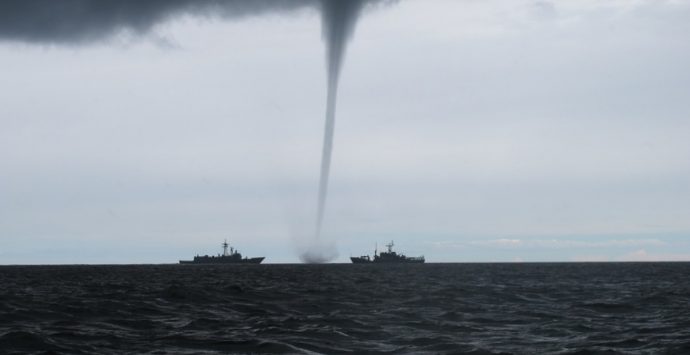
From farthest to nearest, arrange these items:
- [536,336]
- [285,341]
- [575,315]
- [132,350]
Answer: [575,315], [536,336], [285,341], [132,350]

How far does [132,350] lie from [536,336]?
1241 cm

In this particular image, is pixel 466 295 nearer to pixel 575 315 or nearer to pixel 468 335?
pixel 575 315

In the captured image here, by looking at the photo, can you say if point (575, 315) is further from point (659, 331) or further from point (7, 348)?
point (7, 348)

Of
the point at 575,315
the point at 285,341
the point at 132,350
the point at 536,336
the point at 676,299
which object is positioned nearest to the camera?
the point at 132,350

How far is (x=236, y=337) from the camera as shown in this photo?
23312mm

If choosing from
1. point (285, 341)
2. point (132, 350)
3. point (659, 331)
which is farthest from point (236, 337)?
point (659, 331)

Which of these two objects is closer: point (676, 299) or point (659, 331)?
point (659, 331)

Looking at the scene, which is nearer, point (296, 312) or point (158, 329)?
point (158, 329)

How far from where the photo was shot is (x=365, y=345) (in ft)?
72.0

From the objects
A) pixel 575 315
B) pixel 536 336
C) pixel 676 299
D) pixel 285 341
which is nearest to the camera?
pixel 285 341

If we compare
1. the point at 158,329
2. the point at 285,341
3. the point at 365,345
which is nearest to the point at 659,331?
the point at 365,345

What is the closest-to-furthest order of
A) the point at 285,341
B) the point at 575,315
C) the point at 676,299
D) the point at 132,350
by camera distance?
the point at 132,350 → the point at 285,341 → the point at 575,315 → the point at 676,299

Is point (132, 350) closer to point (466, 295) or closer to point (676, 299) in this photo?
point (466, 295)

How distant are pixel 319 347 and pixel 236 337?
3192mm
